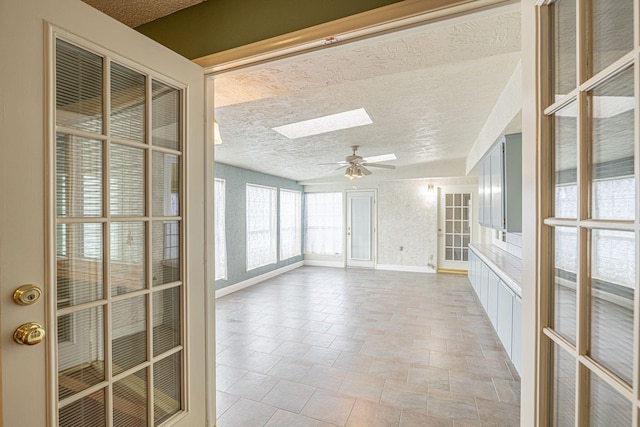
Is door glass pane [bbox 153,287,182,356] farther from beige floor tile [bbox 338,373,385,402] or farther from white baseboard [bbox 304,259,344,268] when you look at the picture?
white baseboard [bbox 304,259,344,268]

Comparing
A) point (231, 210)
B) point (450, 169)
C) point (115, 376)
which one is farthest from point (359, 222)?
point (115, 376)

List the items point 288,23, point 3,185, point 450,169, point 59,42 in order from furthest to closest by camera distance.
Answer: point 450,169 → point 288,23 → point 59,42 → point 3,185

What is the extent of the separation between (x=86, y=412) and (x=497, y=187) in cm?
386

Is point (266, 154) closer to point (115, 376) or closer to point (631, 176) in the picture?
point (115, 376)

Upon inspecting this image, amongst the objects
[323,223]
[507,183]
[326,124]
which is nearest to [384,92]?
[326,124]

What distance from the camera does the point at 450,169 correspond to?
6465 mm

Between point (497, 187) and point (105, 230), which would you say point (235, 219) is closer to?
point (497, 187)

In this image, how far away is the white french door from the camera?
25.0 feet

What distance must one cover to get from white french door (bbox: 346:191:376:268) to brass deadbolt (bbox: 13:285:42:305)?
23.1 feet

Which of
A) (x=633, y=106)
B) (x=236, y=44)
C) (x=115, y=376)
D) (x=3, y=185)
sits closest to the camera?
(x=633, y=106)

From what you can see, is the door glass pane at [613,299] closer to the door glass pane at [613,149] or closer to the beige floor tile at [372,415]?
the door glass pane at [613,149]

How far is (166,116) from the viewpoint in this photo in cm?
134

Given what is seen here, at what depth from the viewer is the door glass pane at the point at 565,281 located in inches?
31.7

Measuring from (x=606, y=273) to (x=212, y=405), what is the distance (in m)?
1.82
